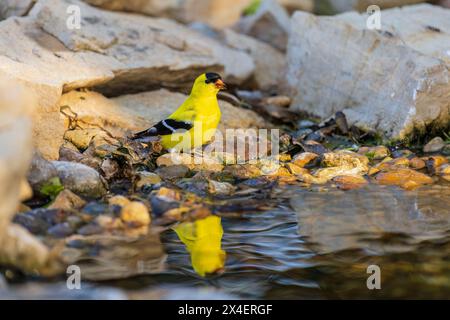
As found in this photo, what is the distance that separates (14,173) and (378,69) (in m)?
4.75

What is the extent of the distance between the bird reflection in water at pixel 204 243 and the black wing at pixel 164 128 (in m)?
1.42

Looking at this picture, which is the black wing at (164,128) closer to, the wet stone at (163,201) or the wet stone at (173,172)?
the wet stone at (173,172)

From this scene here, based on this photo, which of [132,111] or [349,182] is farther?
[132,111]

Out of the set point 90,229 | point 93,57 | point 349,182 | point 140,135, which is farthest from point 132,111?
point 90,229

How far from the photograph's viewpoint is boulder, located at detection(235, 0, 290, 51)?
921cm

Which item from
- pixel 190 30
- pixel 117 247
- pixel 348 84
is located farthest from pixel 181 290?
pixel 190 30

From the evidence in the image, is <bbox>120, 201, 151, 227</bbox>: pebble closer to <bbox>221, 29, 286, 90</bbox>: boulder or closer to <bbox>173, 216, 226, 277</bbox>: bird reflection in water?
<bbox>173, 216, 226, 277</bbox>: bird reflection in water

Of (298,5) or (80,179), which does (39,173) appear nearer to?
(80,179)

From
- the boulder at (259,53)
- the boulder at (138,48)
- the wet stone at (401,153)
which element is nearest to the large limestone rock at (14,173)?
the boulder at (138,48)

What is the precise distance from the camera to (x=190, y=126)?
5.83m

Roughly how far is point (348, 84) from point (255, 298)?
158 inches

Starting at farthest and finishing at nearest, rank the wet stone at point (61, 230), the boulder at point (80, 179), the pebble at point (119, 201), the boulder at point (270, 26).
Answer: the boulder at point (270, 26) → the boulder at point (80, 179) → the pebble at point (119, 201) → the wet stone at point (61, 230)

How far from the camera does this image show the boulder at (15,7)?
22.4 ft
